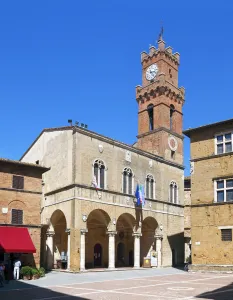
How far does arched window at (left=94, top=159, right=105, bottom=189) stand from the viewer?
35.9 meters

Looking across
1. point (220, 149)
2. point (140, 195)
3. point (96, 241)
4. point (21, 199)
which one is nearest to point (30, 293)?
point (21, 199)

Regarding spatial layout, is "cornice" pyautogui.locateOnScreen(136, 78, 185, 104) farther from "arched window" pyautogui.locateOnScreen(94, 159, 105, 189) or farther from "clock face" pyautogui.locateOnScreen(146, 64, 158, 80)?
"arched window" pyautogui.locateOnScreen(94, 159, 105, 189)

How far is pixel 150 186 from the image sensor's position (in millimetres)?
41781

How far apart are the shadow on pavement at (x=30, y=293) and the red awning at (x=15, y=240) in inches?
123

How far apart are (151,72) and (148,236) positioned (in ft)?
74.1

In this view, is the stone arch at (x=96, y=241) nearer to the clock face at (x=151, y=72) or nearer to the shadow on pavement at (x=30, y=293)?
the shadow on pavement at (x=30, y=293)

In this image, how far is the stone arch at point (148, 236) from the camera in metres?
41.7

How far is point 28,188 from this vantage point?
2905 centimetres

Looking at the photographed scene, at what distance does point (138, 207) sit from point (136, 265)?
558 centimetres

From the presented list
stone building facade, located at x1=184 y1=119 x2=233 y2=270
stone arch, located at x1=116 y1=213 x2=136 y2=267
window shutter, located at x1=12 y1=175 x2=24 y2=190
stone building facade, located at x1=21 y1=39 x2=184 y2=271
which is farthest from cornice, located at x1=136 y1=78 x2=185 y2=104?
window shutter, located at x1=12 y1=175 x2=24 y2=190

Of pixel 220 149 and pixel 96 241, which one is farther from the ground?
pixel 220 149

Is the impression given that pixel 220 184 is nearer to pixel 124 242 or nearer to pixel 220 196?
pixel 220 196

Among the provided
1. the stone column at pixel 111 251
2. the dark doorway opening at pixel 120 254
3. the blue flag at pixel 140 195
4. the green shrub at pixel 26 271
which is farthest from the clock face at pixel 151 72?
the green shrub at pixel 26 271

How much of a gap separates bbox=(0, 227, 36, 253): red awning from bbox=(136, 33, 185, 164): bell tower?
2331 centimetres
